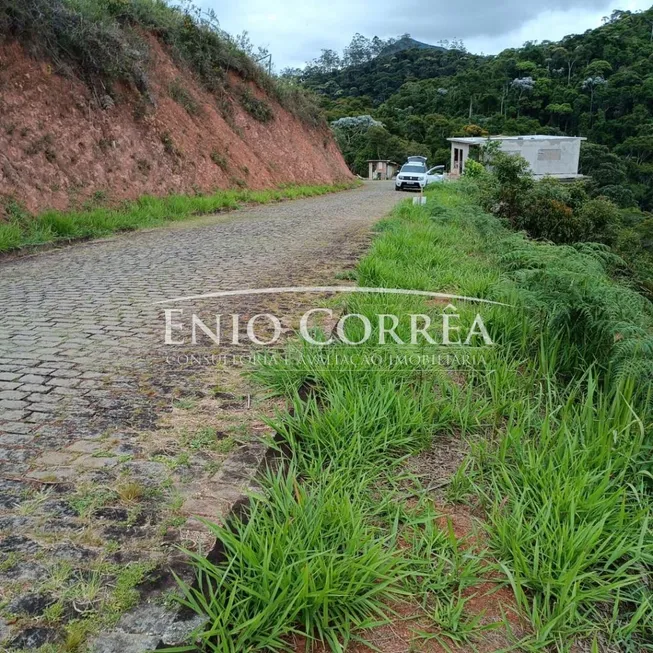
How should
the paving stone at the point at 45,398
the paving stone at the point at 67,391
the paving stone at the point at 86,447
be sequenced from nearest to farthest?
the paving stone at the point at 86,447, the paving stone at the point at 45,398, the paving stone at the point at 67,391

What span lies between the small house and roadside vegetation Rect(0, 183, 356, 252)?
36159 millimetres

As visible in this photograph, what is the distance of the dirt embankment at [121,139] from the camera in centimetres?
1014

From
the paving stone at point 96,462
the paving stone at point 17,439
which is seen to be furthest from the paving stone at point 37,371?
the paving stone at point 96,462

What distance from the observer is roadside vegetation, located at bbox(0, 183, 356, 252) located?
852 cm

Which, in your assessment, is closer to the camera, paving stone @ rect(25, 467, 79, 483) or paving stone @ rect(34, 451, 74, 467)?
paving stone @ rect(25, 467, 79, 483)

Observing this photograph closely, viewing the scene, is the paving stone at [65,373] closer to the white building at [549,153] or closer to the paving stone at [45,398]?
the paving stone at [45,398]

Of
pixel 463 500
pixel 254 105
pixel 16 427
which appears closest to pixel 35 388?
pixel 16 427

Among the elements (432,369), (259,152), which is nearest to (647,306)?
(432,369)

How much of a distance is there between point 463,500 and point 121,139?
1299 centimetres

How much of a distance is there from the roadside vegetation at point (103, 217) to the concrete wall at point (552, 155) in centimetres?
3348

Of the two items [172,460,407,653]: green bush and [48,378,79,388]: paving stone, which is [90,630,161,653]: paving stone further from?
[48,378,79,388]: paving stone

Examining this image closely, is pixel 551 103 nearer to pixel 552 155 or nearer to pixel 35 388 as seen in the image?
pixel 552 155

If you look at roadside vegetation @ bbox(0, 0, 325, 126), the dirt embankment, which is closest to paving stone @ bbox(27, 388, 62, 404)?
the dirt embankment

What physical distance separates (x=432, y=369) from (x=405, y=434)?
0.85 metres
